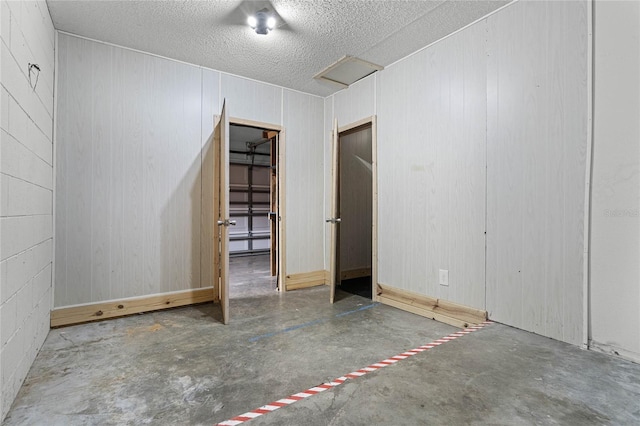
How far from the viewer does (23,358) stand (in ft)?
6.25

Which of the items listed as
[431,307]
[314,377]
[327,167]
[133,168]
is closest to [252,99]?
[327,167]

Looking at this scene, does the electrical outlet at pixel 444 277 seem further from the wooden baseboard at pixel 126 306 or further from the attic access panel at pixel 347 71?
the wooden baseboard at pixel 126 306

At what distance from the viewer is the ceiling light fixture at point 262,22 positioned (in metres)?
2.59

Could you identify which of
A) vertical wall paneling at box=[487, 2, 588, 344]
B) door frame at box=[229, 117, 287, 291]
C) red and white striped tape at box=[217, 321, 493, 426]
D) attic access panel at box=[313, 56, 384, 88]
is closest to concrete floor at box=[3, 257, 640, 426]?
red and white striped tape at box=[217, 321, 493, 426]

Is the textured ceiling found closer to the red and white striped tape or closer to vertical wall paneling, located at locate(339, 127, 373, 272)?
vertical wall paneling, located at locate(339, 127, 373, 272)

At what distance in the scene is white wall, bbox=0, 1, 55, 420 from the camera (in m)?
1.58

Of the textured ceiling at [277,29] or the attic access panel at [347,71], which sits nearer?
the textured ceiling at [277,29]

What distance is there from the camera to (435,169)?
10.2ft

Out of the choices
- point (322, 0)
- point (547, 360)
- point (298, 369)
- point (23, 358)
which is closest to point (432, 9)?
point (322, 0)

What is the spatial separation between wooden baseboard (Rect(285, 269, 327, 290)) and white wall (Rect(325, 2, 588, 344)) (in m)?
1.27

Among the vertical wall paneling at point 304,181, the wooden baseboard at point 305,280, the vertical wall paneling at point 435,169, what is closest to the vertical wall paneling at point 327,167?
the vertical wall paneling at point 304,181

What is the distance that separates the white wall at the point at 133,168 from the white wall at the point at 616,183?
3429 millimetres

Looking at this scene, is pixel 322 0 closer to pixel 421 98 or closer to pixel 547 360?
pixel 421 98

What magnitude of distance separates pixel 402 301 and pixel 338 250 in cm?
154
